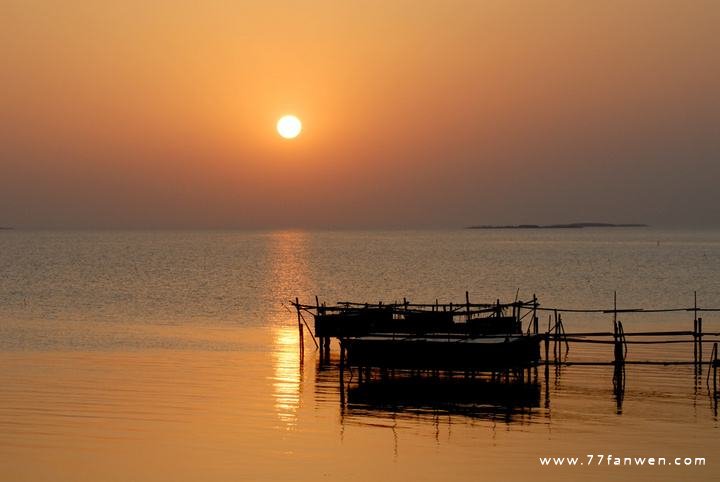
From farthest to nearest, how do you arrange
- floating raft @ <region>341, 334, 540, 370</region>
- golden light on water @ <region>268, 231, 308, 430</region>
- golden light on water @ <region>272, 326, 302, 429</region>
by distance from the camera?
floating raft @ <region>341, 334, 540, 370</region> → golden light on water @ <region>268, 231, 308, 430</region> → golden light on water @ <region>272, 326, 302, 429</region>

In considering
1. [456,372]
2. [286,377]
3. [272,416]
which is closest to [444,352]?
[456,372]

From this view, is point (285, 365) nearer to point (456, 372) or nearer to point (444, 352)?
point (456, 372)

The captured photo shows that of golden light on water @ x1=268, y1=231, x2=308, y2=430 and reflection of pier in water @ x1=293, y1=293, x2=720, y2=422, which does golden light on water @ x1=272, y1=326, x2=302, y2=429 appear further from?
reflection of pier in water @ x1=293, y1=293, x2=720, y2=422

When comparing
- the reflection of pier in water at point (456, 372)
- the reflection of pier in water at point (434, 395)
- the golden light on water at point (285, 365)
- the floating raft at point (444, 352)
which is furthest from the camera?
the floating raft at point (444, 352)

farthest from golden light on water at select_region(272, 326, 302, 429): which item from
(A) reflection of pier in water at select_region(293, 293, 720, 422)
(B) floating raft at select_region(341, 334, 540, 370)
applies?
(B) floating raft at select_region(341, 334, 540, 370)

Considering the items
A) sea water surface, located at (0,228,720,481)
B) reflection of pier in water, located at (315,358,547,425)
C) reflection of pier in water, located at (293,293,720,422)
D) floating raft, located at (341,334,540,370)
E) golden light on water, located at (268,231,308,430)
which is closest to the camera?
sea water surface, located at (0,228,720,481)

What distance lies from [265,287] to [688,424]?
71.3 m

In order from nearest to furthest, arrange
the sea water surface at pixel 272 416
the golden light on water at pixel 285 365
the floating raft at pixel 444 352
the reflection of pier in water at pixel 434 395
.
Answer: the sea water surface at pixel 272 416
the reflection of pier in water at pixel 434 395
the golden light on water at pixel 285 365
the floating raft at pixel 444 352

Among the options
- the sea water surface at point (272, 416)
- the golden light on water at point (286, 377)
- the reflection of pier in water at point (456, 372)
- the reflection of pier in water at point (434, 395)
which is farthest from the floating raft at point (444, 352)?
the golden light on water at point (286, 377)

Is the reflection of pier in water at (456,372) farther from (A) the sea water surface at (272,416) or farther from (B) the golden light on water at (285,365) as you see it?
(B) the golden light on water at (285,365)

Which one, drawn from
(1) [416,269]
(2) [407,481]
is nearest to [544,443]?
(2) [407,481]

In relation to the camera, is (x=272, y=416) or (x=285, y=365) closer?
(x=272, y=416)

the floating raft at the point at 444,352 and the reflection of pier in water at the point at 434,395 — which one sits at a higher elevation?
the floating raft at the point at 444,352

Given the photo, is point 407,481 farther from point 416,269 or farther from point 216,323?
point 416,269
